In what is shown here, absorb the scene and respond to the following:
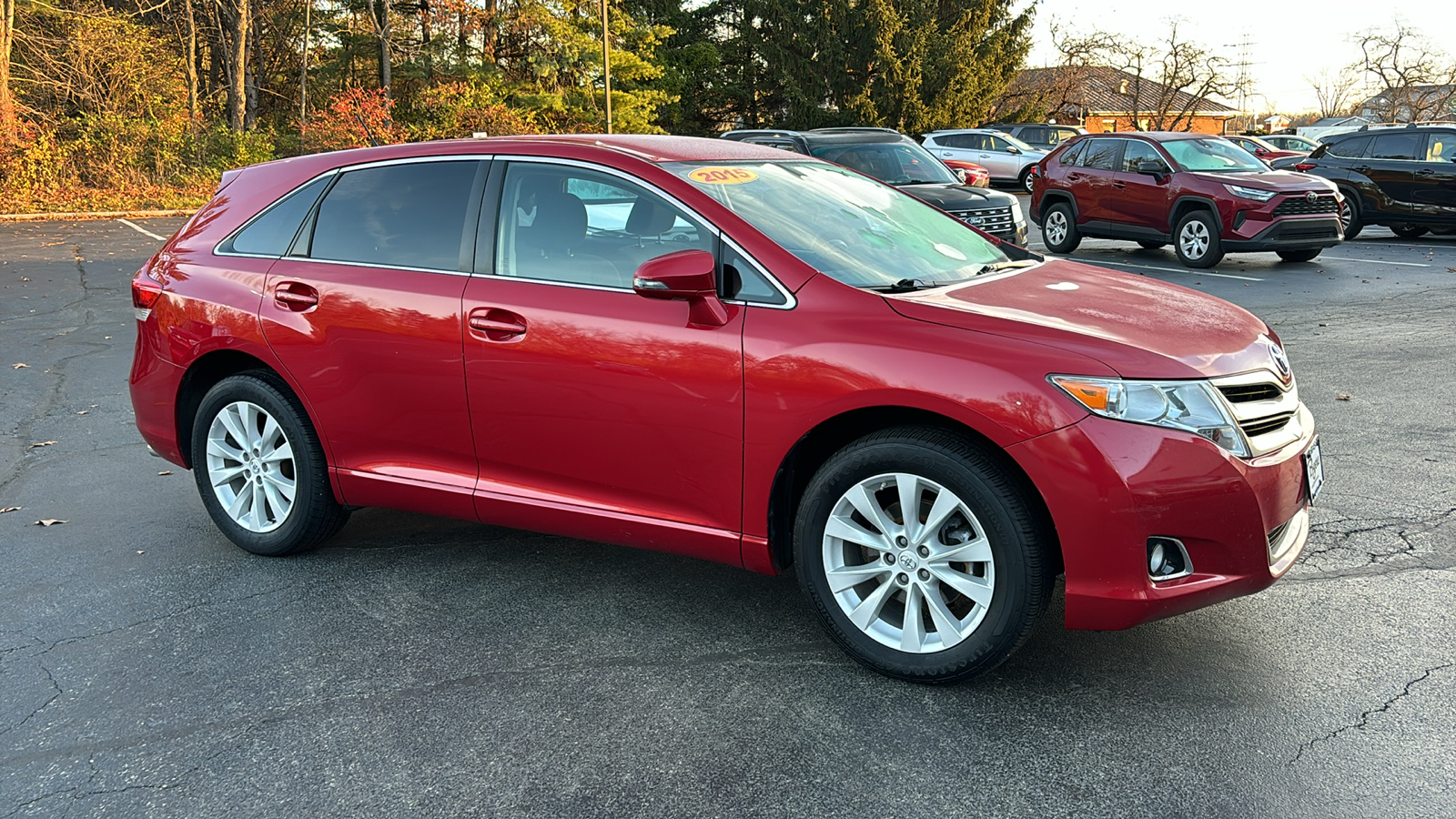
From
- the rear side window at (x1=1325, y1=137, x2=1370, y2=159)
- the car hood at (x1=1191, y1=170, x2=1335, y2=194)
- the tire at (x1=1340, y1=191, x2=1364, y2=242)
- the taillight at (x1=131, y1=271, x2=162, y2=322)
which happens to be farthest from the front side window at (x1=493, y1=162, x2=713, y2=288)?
the rear side window at (x1=1325, y1=137, x2=1370, y2=159)

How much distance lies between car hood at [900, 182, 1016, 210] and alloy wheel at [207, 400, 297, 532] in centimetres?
888

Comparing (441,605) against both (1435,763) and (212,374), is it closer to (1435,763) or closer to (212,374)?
(212,374)

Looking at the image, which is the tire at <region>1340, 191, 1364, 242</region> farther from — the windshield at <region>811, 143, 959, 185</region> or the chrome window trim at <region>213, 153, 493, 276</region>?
the chrome window trim at <region>213, 153, 493, 276</region>

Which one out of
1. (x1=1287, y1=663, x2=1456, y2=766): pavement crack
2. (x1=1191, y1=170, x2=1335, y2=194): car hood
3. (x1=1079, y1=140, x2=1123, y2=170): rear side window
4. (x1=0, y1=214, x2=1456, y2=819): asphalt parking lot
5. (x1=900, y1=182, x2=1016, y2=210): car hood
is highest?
(x1=1079, y1=140, x2=1123, y2=170): rear side window

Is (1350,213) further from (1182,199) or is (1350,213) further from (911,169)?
(911,169)

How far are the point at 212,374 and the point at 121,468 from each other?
1.62 meters

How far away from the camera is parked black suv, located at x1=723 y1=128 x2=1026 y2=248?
41.5 feet

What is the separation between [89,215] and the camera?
85.8 feet

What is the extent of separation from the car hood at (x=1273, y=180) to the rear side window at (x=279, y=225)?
12301 mm

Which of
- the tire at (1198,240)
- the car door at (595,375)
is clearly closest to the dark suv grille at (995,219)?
the tire at (1198,240)

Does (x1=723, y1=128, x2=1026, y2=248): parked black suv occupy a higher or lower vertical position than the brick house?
lower

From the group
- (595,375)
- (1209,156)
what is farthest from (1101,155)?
(595,375)

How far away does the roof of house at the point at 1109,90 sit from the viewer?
1984 inches

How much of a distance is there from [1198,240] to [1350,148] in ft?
17.5
